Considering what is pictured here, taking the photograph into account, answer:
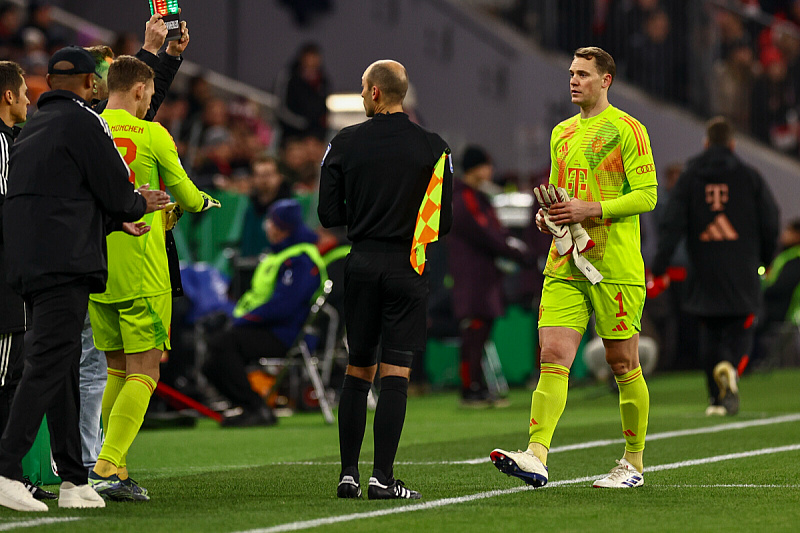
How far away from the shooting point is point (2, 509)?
249 inches

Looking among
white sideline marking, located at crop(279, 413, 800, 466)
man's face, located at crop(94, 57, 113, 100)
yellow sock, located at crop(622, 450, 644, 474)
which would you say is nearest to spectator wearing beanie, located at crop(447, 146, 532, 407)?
white sideline marking, located at crop(279, 413, 800, 466)

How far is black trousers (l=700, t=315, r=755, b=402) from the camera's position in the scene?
1189cm

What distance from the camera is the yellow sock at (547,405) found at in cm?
691

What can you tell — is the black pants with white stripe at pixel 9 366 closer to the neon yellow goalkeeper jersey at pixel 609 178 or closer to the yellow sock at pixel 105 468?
the yellow sock at pixel 105 468

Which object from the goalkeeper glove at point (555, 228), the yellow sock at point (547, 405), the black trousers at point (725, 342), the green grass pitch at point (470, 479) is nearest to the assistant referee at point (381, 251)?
the green grass pitch at point (470, 479)

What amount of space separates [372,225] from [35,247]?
1555mm

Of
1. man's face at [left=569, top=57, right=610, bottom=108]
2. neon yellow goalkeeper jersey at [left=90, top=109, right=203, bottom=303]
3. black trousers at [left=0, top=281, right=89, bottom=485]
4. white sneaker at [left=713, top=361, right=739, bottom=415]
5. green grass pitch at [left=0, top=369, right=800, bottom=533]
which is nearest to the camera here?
green grass pitch at [left=0, top=369, right=800, bottom=533]

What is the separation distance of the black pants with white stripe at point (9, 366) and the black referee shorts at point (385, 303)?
1664 mm

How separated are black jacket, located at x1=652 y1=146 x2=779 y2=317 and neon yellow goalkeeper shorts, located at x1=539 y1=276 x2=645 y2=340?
492 centimetres

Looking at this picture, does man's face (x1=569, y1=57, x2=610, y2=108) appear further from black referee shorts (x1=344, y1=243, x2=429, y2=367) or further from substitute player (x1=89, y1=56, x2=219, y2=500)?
substitute player (x1=89, y1=56, x2=219, y2=500)

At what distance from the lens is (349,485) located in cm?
672

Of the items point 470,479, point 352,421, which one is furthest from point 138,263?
point 470,479

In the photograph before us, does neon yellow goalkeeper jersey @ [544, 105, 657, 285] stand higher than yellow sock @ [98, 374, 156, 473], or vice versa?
neon yellow goalkeeper jersey @ [544, 105, 657, 285]

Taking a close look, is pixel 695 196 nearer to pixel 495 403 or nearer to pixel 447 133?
pixel 495 403
